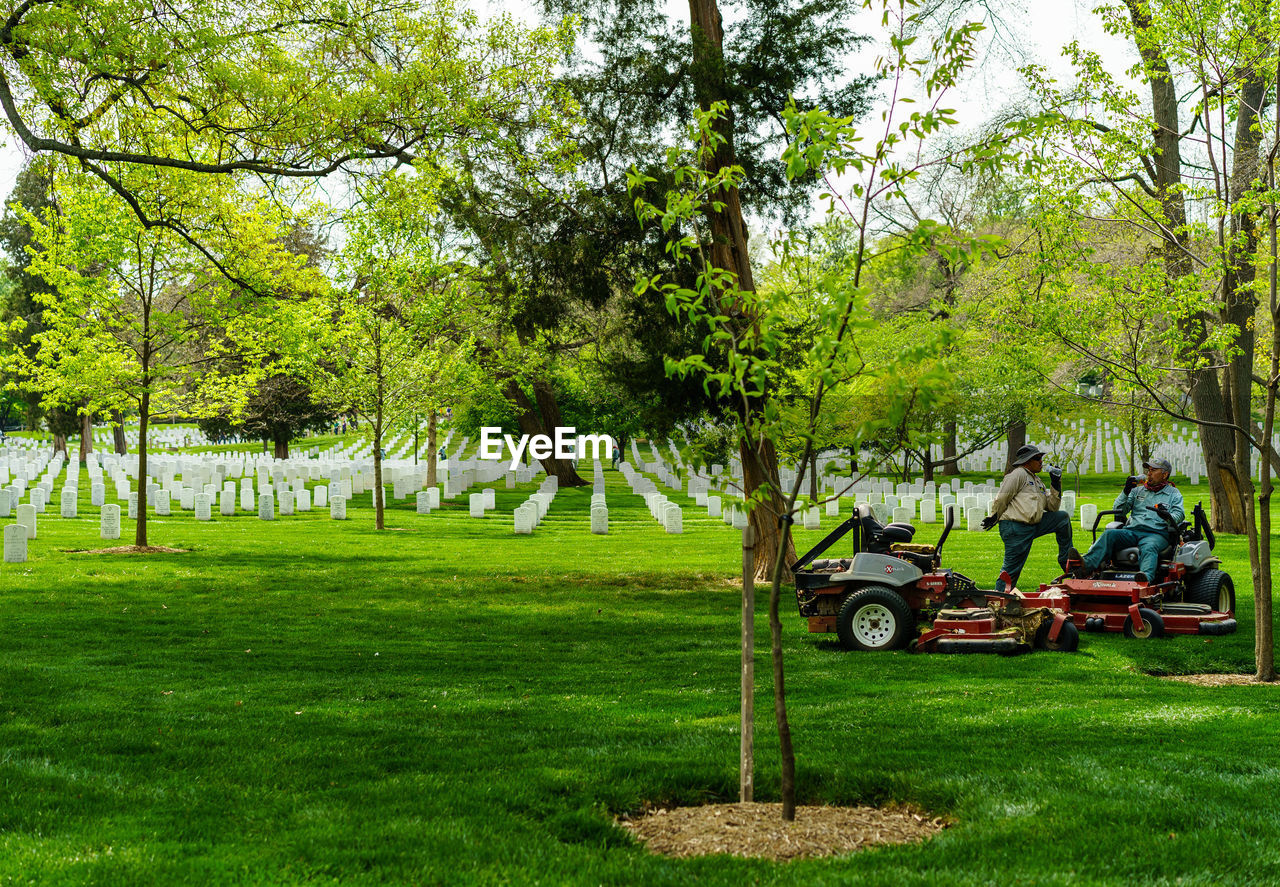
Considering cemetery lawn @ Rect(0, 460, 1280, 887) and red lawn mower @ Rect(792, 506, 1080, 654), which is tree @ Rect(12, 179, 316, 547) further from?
red lawn mower @ Rect(792, 506, 1080, 654)

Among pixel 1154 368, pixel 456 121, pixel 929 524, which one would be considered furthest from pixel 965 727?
pixel 929 524

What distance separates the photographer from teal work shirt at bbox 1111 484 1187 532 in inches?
440

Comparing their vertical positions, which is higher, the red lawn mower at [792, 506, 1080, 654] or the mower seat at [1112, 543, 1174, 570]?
the mower seat at [1112, 543, 1174, 570]

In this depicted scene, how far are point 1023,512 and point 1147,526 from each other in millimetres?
1280

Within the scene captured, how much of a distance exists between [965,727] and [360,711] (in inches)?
159

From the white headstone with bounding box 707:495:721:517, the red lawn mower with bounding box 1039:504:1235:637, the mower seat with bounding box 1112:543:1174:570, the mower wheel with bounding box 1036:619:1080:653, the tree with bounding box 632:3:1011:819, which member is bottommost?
the mower wheel with bounding box 1036:619:1080:653

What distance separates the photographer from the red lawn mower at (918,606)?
390 inches

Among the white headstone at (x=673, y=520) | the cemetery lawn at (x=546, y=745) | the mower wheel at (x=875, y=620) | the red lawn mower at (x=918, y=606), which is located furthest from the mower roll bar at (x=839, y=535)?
the white headstone at (x=673, y=520)

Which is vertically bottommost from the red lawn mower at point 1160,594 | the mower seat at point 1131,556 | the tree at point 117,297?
the red lawn mower at point 1160,594

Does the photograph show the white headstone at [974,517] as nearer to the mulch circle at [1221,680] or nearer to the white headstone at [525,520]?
the white headstone at [525,520]

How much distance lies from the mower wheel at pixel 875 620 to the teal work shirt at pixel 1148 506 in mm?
3016

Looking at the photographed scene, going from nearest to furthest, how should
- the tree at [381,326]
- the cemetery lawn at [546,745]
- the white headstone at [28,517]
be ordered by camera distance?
the cemetery lawn at [546,745]
the white headstone at [28,517]
the tree at [381,326]

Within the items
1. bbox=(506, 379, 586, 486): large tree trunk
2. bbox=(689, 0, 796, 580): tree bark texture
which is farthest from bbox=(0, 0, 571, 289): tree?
bbox=(506, 379, 586, 486): large tree trunk

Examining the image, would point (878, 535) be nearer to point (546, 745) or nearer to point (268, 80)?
point (546, 745)
